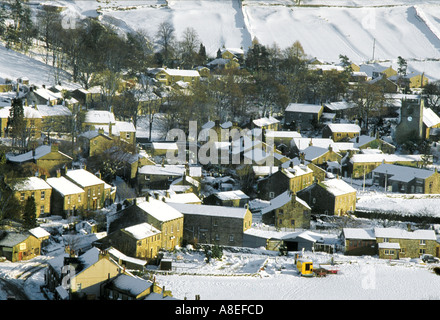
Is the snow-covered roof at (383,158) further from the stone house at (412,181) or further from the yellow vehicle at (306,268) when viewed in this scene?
the yellow vehicle at (306,268)

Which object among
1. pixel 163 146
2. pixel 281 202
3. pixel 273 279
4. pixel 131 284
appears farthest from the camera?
pixel 163 146

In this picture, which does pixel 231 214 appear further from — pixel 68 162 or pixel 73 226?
pixel 68 162

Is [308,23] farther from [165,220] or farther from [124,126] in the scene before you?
[165,220]

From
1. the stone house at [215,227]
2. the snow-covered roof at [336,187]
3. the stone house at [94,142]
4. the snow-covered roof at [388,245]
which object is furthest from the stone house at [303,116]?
the stone house at [215,227]

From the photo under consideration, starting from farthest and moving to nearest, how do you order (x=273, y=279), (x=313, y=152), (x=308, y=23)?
(x=308, y=23), (x=313, y=152), (x=273, y=279)

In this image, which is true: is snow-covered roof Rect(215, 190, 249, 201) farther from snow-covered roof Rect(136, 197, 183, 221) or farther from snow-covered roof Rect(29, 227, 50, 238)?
snow-covered roof Rect(29, 227, 50, 238)

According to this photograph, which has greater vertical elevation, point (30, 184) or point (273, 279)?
point (30, 184)

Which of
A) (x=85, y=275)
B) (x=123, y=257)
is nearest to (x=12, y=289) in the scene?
(x=85, y=275)

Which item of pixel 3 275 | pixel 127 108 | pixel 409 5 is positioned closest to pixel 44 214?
pixel 3 275
